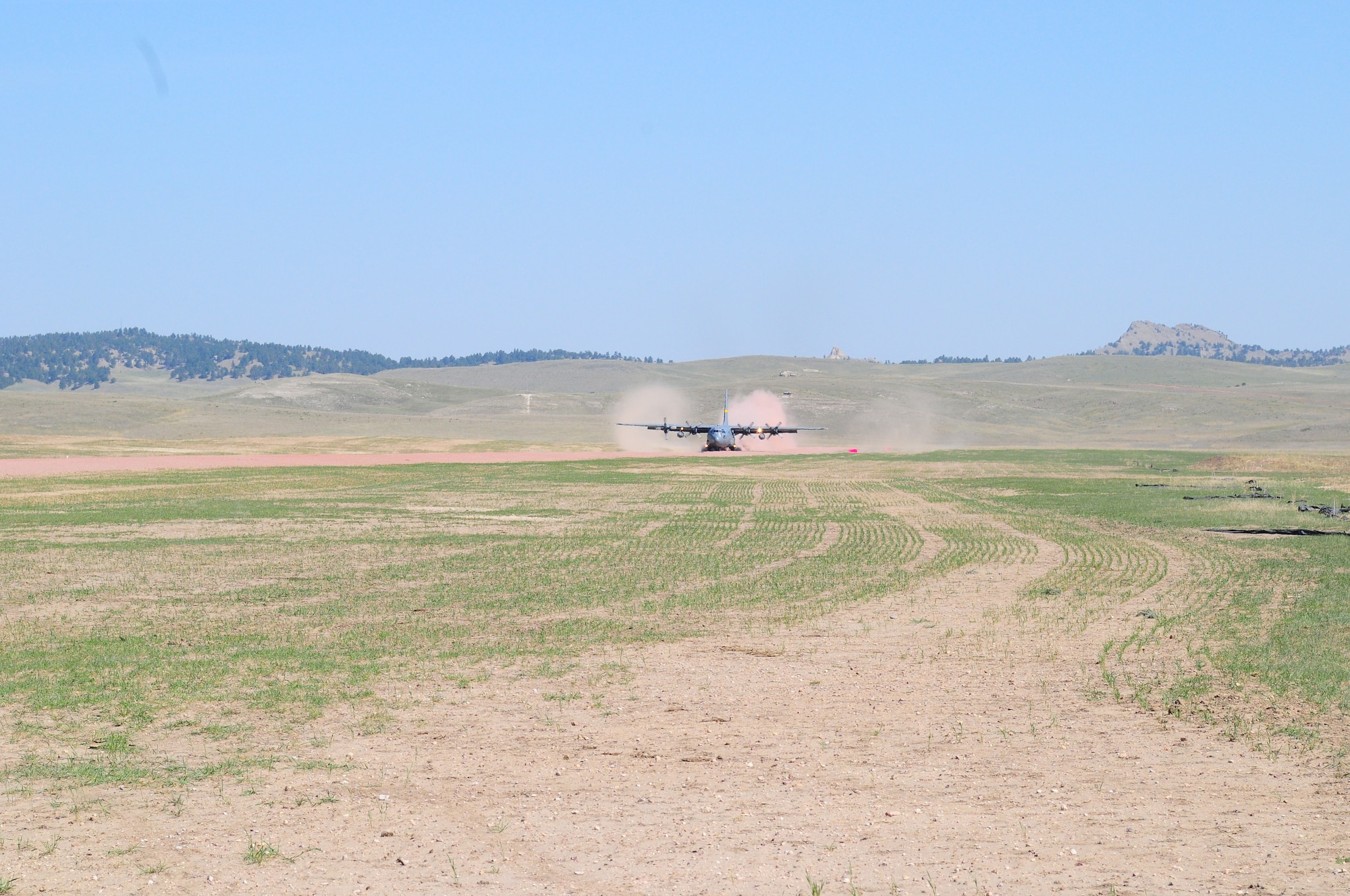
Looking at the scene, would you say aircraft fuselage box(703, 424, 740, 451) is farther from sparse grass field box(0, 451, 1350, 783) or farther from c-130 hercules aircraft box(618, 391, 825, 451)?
sparse grass field box(0, 451, 1350, 783)

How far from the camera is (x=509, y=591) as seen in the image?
1056 inches

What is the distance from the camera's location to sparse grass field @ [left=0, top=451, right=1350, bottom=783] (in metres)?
16.8

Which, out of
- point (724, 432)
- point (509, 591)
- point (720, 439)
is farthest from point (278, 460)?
point (509, 591)

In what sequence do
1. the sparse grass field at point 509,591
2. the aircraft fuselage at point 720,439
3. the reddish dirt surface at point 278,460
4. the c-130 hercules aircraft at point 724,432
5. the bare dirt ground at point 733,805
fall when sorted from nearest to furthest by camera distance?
the bare dirt ground at point 733,805, the sparse grass field at point 509,591, the reddish dirt surface at point 278,460, the aircraft fuselage at point 720,439, the c-130 hercules aircraft at point 724,432

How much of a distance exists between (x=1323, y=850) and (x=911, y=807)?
3.63 meters

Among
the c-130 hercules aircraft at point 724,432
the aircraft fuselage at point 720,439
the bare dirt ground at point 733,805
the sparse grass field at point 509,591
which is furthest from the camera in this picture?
the c-130 hercules aircraft at point 724,432

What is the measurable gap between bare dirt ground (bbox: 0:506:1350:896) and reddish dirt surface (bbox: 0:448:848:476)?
6583cm

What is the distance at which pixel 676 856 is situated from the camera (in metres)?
11.1

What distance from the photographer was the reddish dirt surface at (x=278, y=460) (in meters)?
79.5

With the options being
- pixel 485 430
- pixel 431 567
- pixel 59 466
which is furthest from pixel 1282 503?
pixel 485 430

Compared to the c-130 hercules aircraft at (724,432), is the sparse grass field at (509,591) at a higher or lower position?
lower

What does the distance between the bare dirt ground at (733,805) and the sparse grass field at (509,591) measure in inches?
39.8

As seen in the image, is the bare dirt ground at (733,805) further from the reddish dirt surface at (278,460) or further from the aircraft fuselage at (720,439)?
the aircraft fuselage at (720,439)

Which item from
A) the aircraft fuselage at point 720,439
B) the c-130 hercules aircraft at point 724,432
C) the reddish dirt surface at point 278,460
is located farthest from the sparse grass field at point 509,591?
the c-130 hercules aircraft at point 724,432
